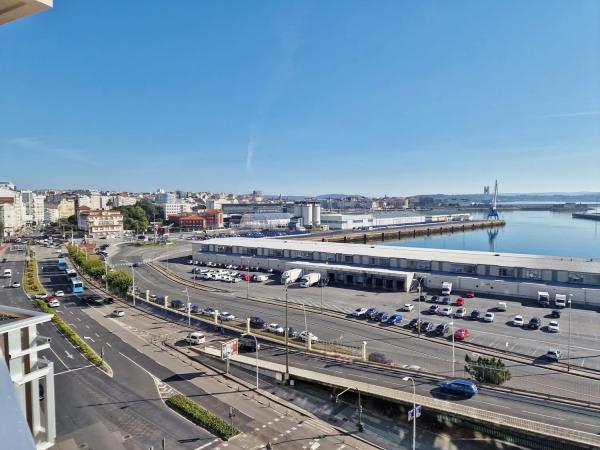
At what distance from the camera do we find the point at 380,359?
1628 centimetres

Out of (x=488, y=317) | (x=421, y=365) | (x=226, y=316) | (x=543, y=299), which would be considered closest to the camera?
(x=421, y=365)

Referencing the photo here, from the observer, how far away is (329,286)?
104ft

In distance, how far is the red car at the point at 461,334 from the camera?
19.1 meters

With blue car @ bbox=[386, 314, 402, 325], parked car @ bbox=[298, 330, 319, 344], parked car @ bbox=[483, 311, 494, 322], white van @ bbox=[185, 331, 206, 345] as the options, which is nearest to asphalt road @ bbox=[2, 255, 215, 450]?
white van @ bbox=[185, 331, 206, 345]

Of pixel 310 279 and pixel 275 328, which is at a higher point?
pixel 310 279

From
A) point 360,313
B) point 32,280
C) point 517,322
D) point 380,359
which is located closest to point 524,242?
point 517,322

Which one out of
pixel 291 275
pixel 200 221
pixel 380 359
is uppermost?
pixel 200 221

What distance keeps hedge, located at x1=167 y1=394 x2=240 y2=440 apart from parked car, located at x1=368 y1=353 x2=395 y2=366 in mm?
6735

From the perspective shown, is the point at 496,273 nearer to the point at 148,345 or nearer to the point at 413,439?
the point at 413,439

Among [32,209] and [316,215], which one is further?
[32,209]

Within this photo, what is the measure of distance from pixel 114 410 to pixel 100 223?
67954mm

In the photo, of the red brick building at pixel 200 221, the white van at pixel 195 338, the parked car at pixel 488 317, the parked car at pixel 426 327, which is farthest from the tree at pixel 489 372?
the red brick building at pixel 200 221

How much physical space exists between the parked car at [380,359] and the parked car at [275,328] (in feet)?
17.3

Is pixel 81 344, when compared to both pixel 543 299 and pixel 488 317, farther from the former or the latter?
pixel 543 299
